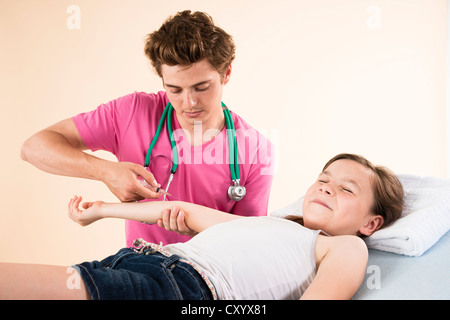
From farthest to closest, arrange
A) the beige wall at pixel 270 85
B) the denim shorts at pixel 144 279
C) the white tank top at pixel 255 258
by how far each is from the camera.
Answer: the beige wall at pixel 270 85 → the white tank top at pixel 255 258 → the denim shorts at pixel 144 279

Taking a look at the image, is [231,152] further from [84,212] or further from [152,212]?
[84,212]

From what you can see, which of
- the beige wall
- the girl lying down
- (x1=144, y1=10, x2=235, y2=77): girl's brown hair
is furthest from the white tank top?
the beige wall

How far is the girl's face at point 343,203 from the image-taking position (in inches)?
55.5

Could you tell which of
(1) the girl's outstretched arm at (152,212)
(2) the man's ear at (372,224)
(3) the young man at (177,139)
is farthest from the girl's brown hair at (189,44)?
(2) the man's ear at (372,224)

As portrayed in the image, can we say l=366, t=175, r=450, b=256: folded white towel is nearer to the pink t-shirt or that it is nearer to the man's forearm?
the pink t-shirt

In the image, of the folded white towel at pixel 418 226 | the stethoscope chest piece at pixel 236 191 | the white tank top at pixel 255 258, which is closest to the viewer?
the white tank top at pixel 255 258

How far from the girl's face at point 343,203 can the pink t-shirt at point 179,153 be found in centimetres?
33

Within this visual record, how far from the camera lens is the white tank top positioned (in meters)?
1.12

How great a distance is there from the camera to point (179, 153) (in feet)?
5.67

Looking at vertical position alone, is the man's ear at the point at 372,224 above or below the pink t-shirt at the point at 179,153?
below

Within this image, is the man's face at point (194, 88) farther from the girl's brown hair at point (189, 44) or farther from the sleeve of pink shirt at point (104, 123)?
the sleeve of pink shirt at point (104, 123)
